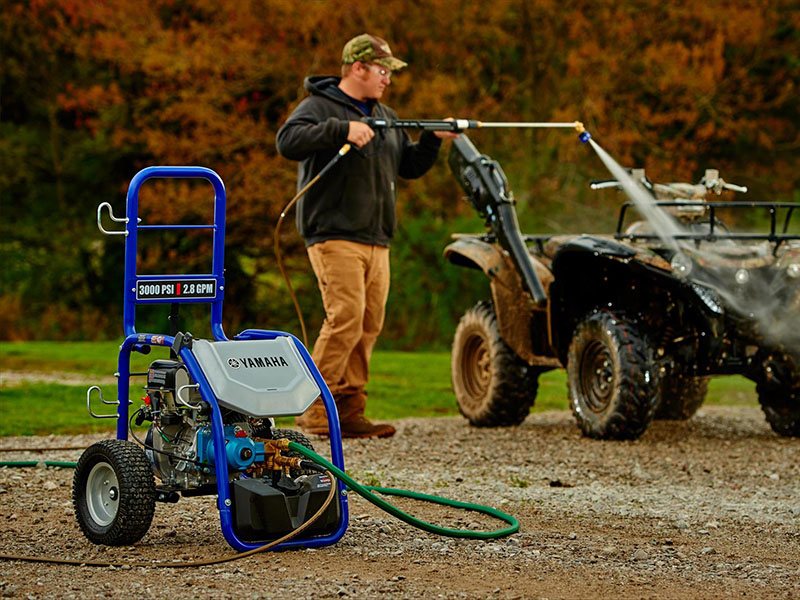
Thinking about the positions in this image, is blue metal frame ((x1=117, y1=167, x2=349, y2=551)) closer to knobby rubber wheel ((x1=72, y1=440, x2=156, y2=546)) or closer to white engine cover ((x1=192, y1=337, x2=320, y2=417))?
white engine cover ((x1=192, y1=337, x2=320, y2=417))

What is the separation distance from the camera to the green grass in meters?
11.2

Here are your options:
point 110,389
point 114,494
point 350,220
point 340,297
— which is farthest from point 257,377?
point 110,389

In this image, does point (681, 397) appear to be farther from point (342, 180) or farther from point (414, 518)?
point (414, 518)

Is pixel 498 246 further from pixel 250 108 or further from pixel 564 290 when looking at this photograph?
pixel 250 108

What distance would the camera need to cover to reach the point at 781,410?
34.3 ft

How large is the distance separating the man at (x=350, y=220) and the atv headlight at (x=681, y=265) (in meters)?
1.64

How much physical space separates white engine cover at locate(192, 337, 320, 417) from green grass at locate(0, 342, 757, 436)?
4804 mm

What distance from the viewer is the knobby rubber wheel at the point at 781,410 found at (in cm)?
1035

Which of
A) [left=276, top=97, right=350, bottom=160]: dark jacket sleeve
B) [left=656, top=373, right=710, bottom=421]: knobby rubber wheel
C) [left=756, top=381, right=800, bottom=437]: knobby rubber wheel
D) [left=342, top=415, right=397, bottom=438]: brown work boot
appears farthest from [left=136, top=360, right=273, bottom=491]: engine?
[left=656, top=373, right=710, bottom=421]: knobby rubber wheel

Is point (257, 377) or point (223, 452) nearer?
point (223, 452)

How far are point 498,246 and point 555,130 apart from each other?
30.3 ft

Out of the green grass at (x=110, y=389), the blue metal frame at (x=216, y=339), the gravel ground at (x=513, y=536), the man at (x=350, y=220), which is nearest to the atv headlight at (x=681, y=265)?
the gravel ground at (x=513, y=536)

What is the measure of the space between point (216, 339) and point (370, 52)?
3.58m

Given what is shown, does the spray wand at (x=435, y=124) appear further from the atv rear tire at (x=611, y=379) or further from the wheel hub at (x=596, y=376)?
the wheel hub at (x=596, y=376)
